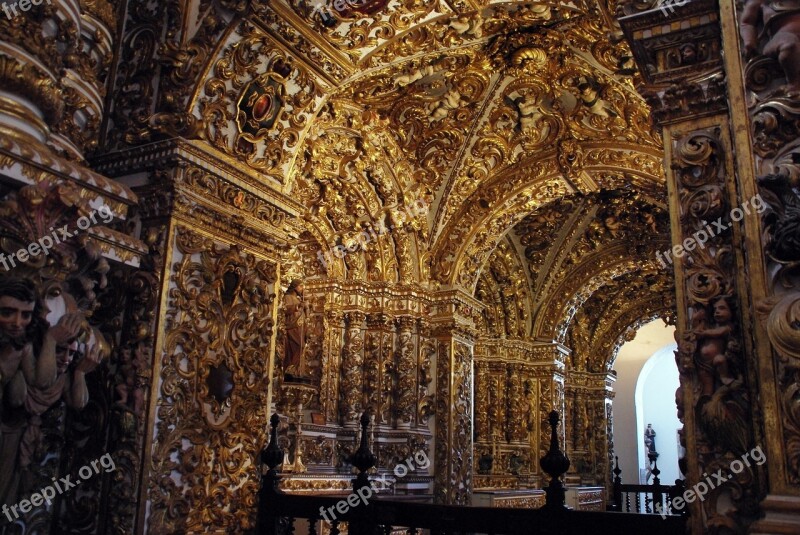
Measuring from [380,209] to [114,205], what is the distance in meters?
5.68

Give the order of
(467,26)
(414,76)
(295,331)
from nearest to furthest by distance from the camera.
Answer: (467,26) → (414,76) → (295,331)

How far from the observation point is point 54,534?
5.23m

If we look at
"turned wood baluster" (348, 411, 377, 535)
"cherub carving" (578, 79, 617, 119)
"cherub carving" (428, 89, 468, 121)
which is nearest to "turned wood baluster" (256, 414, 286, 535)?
"turned wood baluster" (348, 411, 377, 535)

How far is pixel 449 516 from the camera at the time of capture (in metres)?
4.46

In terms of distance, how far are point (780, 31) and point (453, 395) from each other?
290 inches

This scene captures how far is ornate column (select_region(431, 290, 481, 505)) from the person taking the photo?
9648 mm

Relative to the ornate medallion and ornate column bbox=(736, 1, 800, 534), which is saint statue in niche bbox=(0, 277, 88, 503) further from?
ornate column bbox=(736, 1, 800, 534)

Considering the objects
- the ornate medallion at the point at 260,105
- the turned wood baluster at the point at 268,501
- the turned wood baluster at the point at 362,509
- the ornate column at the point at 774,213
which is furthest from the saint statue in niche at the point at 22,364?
the ornate column at the point at 774,213

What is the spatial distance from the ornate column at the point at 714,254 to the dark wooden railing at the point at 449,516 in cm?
87

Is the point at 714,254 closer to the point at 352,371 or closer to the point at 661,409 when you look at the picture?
the point at 352,371

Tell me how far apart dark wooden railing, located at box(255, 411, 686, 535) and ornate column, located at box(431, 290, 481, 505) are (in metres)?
4.71

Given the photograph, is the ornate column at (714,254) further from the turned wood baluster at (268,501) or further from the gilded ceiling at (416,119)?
the turned wood baluster at (268,501)

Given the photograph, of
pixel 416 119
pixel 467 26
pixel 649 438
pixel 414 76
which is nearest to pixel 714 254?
pixel 467 26

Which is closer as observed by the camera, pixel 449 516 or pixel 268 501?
pixel 449 516
